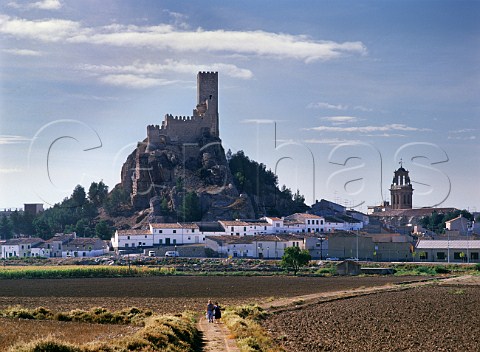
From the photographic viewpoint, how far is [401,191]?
543ft

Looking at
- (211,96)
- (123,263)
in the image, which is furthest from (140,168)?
(123,263)

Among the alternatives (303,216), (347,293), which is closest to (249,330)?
(347,293)

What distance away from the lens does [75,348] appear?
2333 cm

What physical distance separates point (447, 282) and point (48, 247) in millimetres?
63324

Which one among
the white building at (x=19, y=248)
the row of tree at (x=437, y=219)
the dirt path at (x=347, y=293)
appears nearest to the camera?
the dirt path at (x=347, y=293)

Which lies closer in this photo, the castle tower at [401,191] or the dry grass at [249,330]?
the dry grass at [249,330]

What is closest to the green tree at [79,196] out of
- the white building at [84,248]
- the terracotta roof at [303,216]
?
the white building at [84,248]

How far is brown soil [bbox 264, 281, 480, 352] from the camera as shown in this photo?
32406 mm

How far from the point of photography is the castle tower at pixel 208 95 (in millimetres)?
131625

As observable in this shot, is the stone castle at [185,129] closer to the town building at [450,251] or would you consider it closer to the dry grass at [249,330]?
the town building at [450,251]

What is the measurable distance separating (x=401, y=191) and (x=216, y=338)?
138m

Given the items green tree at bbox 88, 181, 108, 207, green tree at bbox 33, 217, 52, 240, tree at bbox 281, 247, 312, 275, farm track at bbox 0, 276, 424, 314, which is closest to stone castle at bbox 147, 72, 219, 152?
green tree at bbox 88, 181, 108, 207

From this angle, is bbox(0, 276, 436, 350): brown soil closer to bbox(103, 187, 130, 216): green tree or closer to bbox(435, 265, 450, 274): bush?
bbox(435, 265, 450, 274): bush

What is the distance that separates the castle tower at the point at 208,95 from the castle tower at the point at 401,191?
4999 cm
